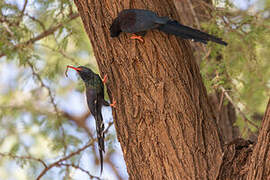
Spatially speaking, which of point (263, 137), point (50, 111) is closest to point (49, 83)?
point (50, 111)

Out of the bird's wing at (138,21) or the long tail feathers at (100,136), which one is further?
the long tail feathers at (100,136)

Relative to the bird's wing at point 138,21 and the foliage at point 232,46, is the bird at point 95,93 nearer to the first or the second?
the bird's wing at point 138,21

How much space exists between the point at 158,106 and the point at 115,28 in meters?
0.49

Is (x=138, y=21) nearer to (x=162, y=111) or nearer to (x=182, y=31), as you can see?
(x=182, y=31)

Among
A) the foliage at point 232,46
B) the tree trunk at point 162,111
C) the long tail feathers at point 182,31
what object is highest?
the foliage at point 232,46

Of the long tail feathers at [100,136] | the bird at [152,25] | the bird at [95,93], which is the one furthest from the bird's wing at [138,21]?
the long tail feathers at [100,136]

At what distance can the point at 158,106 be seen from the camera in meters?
1.91

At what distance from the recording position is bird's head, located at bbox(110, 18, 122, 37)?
1.97 meters

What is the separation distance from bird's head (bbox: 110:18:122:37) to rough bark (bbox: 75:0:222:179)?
0.13 feet

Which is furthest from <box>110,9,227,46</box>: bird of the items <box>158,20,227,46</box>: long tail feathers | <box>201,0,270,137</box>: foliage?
<box>201,0,270,137</box>: foliage

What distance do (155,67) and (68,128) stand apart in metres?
2.40

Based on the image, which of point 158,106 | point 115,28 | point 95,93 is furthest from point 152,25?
point 95,93

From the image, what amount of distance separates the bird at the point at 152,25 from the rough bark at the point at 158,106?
0.22 ft

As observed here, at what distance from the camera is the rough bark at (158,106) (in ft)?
6.10
